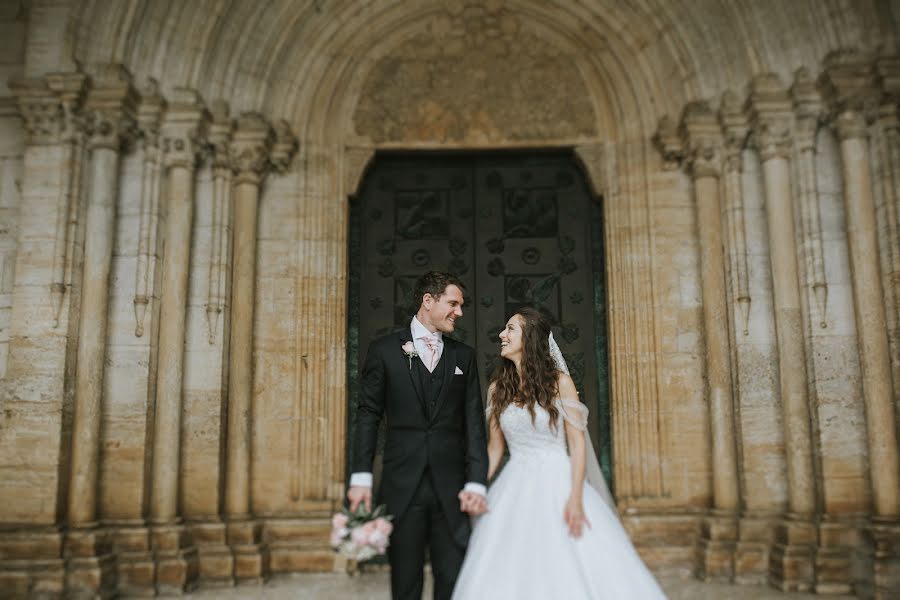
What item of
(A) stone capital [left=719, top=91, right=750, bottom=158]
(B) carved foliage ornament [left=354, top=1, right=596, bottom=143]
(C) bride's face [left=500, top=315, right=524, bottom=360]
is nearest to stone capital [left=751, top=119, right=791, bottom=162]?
(A) stone capital [left=719, top=91, right=750, bottom=158]

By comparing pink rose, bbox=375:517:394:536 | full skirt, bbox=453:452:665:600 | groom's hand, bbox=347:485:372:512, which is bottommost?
full skirt, bbox=453:452:665:600

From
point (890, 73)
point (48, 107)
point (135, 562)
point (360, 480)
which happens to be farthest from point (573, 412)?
point (48, 107)

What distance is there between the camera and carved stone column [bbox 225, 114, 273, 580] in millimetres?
6328

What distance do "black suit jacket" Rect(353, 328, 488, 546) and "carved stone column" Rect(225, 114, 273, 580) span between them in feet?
10.3

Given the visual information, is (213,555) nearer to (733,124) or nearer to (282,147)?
Answer: (282,147)

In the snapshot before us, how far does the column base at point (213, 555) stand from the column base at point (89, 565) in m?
0.62

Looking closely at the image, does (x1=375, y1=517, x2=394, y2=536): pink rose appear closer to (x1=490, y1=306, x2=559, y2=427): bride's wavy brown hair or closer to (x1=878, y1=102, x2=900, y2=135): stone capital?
(x1=490, y1=306, x2=559, y2=427): bride's wavy brown hair

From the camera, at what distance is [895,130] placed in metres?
6.24

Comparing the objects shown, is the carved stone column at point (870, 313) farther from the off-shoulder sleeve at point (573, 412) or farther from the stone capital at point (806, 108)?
the off-shoulder sleeve at point (573, 412)

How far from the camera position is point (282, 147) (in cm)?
723

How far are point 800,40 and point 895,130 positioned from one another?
1.11 metres

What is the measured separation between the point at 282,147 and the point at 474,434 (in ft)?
14.4

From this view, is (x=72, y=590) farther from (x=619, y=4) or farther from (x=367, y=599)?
(x=619, y=4)

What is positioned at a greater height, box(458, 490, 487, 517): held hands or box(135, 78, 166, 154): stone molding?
box(135, 78, 166, 154): stone molding
